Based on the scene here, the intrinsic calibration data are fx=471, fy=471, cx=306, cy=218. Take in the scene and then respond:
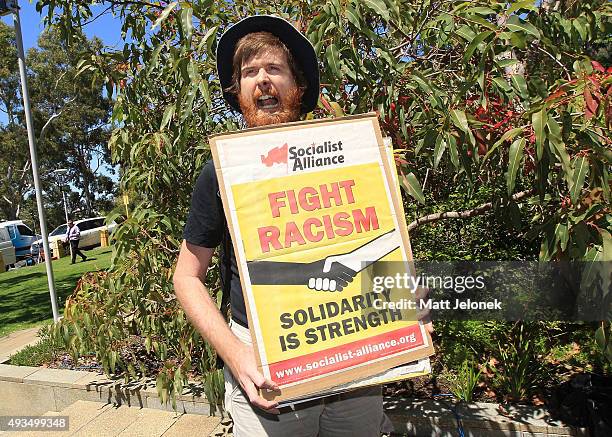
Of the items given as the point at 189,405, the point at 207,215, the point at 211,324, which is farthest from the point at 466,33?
the point at 189,405

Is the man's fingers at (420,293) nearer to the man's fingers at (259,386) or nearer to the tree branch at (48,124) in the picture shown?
the man's fingers at (259,386)

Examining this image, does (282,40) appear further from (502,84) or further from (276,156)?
(502,84)

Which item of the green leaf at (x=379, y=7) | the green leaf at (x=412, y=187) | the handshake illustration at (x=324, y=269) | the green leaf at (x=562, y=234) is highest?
the green leaf at (x=379, y=7)

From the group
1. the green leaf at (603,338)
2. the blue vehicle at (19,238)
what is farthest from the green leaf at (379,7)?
the blue vehicle at (19,238)

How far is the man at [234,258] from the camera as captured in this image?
1.44 meters

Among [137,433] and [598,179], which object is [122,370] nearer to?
[137,433]

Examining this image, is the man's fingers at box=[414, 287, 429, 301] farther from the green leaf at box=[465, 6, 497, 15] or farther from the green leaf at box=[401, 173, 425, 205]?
the green leaf at box=[465, 6, 497, 15]

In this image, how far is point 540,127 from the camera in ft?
5.23

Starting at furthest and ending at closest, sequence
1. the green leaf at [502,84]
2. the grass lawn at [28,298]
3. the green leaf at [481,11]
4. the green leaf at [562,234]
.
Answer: the grass lawn at [28,298], the green leaf at [481,11], the green leaf at [502,84], the green leaf at [562,234]

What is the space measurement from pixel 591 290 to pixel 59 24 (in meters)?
3.57

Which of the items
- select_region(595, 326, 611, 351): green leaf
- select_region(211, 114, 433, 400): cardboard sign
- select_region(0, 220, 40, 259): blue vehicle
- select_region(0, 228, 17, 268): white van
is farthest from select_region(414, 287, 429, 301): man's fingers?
select_region(0, 220, 40, 259): blue vehicle

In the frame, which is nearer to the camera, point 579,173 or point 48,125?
point 579,173

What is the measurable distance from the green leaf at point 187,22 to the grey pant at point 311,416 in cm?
141

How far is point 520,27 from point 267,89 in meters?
1.08
